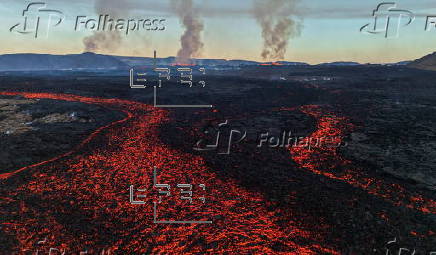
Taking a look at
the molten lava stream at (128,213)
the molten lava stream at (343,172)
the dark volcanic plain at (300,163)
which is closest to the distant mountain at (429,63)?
the dark volcanic plain at (300,163)

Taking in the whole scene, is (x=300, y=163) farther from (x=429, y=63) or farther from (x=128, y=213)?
(x=429, y=63)

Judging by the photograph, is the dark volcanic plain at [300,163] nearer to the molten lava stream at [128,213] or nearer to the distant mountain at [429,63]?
the molten lava stream at [128,213]

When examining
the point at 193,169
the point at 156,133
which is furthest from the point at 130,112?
the point at 193,169

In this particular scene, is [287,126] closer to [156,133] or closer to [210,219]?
[156,133]

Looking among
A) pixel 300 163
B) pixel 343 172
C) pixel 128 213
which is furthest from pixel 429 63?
pixel 128 213

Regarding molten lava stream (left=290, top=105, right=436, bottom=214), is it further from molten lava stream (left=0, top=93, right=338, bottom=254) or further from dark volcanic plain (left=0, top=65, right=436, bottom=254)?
molten lava stream (left=0, top=93, right=338, bottom=254)

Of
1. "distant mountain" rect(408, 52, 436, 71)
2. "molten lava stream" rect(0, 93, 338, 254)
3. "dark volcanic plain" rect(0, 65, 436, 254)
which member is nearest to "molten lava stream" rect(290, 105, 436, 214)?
"dark volcanic plain" rect(0, 65, 436, 254)
